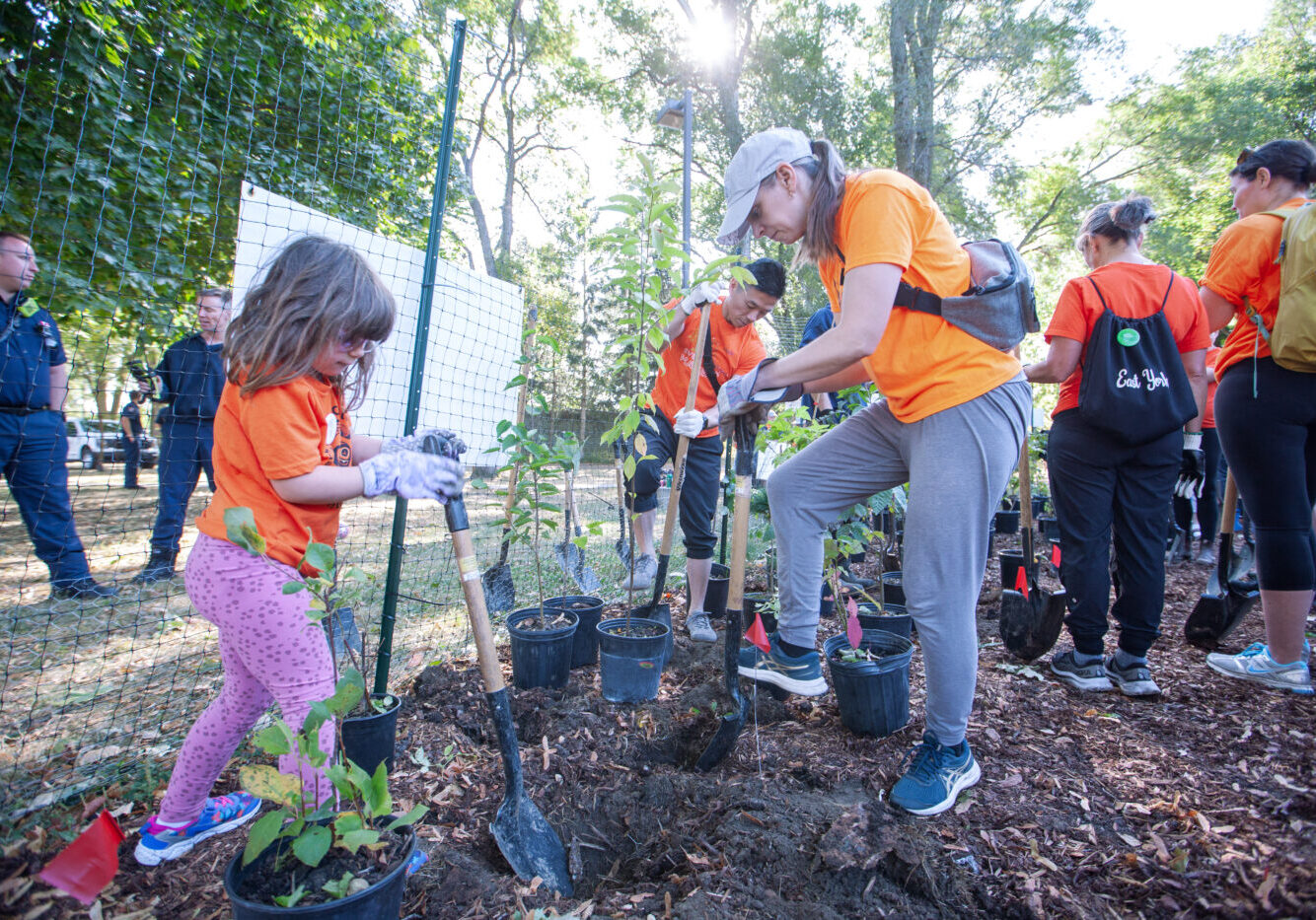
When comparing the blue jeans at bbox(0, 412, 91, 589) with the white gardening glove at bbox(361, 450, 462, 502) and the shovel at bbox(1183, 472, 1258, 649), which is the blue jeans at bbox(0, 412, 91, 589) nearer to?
the white gardening glove at bbox(361, 450, 462, 502)

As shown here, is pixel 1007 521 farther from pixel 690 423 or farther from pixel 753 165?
pixel 753 165

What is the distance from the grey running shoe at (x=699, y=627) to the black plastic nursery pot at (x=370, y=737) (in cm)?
171

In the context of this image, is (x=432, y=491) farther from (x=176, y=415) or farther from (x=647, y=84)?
(x=647, y=84)

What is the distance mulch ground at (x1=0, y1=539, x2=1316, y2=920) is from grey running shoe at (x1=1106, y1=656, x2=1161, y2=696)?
0.07 m

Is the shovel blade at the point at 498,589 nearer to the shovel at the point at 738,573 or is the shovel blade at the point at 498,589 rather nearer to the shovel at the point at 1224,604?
the shovel at the point at 738,573

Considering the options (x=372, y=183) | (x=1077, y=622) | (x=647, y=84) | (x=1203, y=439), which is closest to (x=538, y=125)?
(x=647, y=84)

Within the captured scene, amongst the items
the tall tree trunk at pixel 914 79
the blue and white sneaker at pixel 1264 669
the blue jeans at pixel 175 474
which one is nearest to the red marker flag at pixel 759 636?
the blue and white sneaker at pixel 1264 669

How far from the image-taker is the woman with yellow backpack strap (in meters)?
2.38

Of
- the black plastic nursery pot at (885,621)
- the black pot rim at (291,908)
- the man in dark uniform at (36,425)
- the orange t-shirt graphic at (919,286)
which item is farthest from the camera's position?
the man in dark uniform at (36,425)

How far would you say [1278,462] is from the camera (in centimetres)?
244

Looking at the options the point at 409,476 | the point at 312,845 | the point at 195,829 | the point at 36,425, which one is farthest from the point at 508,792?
the point at 36,425

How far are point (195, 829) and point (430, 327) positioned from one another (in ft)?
6.76

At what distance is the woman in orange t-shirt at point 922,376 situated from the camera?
1.74 m

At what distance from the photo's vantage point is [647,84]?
18.2m
